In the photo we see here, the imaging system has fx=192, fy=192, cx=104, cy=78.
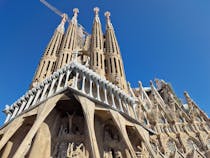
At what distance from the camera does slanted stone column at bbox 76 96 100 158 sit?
25.9ft

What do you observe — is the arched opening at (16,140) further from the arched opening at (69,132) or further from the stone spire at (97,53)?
the stone spire at (97,53)

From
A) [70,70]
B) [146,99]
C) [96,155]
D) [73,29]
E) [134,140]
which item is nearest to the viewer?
[96,155]

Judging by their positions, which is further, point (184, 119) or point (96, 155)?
point (184, 119)

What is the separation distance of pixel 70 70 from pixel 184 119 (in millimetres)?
9595

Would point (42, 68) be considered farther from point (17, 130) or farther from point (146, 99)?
point (146, 99)

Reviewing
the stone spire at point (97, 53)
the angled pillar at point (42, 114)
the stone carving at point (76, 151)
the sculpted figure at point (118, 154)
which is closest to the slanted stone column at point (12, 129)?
the angled pillar at point (42, 114)

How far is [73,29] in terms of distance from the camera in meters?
21.7

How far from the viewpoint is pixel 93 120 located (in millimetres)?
9633

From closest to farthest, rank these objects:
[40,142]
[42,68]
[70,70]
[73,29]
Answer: [40,142] → [70,70] → [42,68] → [73,29]

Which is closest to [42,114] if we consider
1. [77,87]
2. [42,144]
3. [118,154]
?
[42,144]

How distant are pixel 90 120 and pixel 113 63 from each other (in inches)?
323

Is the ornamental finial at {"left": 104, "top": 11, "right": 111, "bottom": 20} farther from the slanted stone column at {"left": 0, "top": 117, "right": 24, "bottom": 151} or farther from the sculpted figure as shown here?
the sculpted figure

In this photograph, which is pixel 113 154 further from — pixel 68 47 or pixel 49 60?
pixel 68 47

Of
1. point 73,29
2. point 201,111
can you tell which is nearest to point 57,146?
point 201,111
